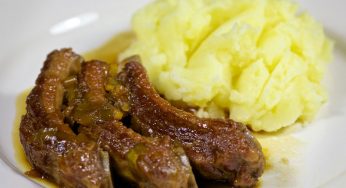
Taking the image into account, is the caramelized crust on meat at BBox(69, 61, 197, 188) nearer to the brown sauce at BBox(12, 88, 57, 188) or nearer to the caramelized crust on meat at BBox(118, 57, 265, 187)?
the caramelized crust on meat at BBox(118, 57, 265, 187)

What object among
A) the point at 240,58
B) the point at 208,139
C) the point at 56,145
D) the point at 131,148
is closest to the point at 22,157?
the point at 56,145

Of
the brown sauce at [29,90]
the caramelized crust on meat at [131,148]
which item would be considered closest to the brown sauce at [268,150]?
the brown sauce at [29,90]

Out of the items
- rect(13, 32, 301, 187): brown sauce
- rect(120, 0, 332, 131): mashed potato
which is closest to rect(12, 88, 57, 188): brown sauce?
rect(13, 32, 301, 187): brown sauce

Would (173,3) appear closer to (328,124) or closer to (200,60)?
(200,60)

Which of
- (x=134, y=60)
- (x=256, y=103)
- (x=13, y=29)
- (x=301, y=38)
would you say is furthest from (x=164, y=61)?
(x=13, y=29)

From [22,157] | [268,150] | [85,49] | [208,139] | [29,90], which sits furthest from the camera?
[85,49]

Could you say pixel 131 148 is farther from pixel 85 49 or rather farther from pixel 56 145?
pixel 85 49

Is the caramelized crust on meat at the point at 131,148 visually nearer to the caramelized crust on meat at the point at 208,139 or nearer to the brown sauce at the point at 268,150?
the caramelized crust on meat at the point at 208,139
